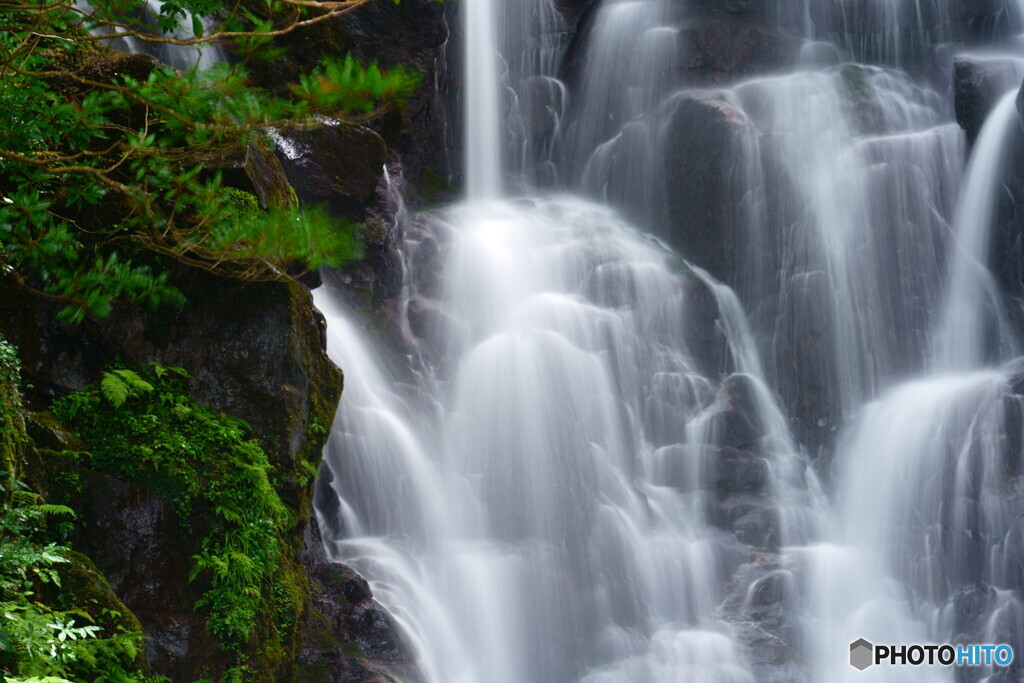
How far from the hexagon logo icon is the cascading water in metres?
0.13

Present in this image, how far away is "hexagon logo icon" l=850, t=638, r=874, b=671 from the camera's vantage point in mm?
10961

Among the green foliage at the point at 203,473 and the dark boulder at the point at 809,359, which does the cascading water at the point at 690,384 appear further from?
the green foliage at the point at 203,473

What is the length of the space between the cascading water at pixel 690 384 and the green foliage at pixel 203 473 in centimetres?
280

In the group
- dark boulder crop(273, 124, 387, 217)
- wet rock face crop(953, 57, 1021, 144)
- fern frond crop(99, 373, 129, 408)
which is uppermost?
wet rock face crop(953, 57, 1021, 144)

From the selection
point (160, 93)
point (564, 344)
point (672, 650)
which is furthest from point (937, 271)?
point (160, 93)

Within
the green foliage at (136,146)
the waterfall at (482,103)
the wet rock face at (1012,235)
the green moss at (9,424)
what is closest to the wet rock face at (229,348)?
the green foliage at (136,146)

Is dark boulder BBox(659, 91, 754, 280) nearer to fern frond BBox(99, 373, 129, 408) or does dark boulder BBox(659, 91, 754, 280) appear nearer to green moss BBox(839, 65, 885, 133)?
green moss BBox(839, 65, 885, 133)

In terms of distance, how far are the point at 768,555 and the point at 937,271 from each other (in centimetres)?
652

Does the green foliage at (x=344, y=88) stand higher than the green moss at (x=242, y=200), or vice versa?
the green foliage at (x=344, y=88)

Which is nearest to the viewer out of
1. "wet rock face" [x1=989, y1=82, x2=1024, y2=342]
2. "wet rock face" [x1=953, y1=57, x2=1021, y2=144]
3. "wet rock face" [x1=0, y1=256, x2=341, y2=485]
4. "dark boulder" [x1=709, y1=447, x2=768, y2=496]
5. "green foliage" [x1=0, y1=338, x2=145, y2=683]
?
"green foliage" [x1=0, y1=338, x2=145, y2=683]

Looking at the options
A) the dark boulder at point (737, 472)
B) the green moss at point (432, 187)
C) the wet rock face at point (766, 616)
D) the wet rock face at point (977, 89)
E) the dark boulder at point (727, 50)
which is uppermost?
the dark boulder at point (727, 50)

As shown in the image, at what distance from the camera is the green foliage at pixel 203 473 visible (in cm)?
655

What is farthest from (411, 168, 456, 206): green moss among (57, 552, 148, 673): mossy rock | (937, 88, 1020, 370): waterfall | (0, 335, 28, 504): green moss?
(57, 552, 148, 673): mossy rock

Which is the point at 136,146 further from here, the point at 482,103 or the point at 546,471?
the point at 482,103
